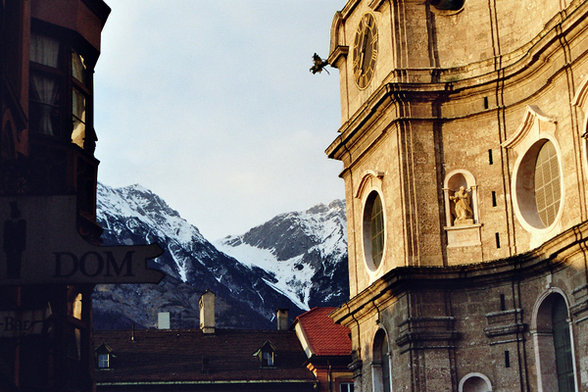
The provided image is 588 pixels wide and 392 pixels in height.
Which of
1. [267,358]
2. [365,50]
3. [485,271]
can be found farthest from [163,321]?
[485,271]

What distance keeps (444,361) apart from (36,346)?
2059cm

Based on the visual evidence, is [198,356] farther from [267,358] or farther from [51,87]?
[51,87]

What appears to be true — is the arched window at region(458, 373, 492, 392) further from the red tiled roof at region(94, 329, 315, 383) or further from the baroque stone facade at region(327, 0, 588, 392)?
the red tiled roof at region(94, 329, 315, 383)

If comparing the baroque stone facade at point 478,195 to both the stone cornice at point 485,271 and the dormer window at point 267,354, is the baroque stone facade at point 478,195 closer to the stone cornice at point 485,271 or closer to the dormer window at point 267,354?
the stone cornice at point 485,271

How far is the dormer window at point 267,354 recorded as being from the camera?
215ft

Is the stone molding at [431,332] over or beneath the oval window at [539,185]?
beneath

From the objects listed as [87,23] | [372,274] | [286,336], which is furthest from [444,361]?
[286,336]

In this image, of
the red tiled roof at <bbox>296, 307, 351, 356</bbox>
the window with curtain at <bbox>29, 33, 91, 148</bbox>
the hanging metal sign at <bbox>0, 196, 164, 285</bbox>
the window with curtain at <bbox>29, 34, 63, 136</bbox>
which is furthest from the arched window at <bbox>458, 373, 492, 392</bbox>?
the red tiled roof at <bbox>296, 307, 351, 356</bbox>

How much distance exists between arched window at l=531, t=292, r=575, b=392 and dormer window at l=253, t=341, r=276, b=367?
112ft

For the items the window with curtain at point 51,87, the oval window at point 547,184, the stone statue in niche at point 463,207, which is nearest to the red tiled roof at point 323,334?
the stone statue in niche at point 463,207

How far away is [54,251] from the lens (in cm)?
1073

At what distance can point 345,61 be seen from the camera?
42531 mm

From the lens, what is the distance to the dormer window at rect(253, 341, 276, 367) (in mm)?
65562

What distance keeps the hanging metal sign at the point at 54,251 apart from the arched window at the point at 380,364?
27.6 metres
